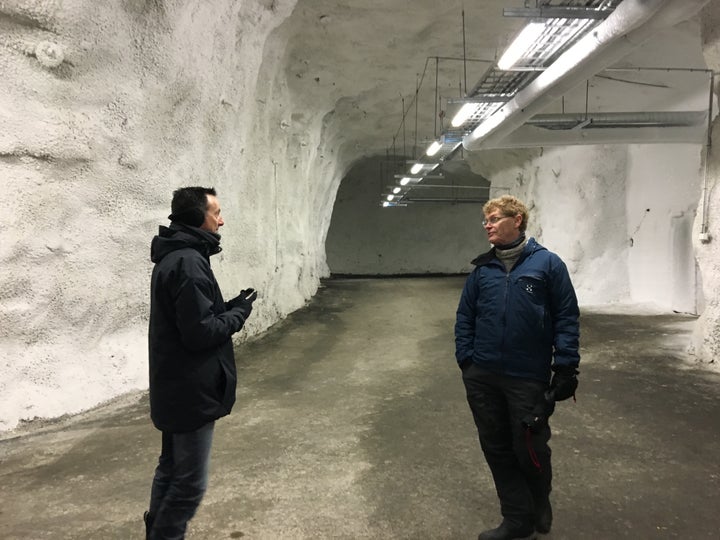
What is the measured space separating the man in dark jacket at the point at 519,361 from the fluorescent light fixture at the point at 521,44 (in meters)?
2.66

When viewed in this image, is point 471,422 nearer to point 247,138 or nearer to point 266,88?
point 247,138

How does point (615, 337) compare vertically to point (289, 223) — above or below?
below

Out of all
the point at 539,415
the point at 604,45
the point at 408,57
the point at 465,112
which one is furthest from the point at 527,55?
the point at 408,57

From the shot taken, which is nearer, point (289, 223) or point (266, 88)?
point (266, 88)

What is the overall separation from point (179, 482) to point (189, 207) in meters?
1.31

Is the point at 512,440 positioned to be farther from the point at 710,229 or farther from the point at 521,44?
the point at 710,229

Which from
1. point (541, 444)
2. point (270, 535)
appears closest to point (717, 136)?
point (541, 444)

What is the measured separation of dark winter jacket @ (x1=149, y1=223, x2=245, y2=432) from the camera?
2.23m

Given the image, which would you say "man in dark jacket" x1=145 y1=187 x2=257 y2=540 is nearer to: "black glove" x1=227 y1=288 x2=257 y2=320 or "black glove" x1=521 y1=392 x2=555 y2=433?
"black glove" x1=227 y1=288 x2=257 y2=320

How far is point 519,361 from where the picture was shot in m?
2.61

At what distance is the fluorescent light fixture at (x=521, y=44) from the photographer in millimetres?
4594

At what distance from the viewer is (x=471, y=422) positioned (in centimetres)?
457

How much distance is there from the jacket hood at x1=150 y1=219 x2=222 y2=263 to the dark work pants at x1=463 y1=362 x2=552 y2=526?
162 cm

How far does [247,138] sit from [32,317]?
185 inches
